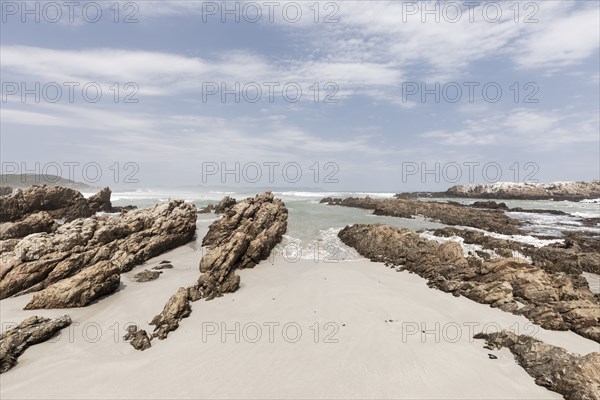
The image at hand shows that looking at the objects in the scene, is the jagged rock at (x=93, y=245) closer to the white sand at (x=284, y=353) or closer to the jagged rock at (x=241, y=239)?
the white sand at (x=284, y=353)

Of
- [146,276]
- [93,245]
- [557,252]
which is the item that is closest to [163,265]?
[146,276]

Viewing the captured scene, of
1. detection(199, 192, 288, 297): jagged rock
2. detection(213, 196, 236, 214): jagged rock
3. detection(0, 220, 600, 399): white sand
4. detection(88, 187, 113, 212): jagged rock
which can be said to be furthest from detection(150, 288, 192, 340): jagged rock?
detection(88, 187, 113, 212): jagged rock

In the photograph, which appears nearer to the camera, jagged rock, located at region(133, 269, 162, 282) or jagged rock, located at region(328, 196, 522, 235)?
jagged rock, located at region(133, 269, 162, 282)

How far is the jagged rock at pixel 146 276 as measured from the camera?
13500 millimetres

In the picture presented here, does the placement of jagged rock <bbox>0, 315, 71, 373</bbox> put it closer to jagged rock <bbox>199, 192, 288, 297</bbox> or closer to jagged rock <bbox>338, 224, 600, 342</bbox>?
jagged rock <bbox>199, 192, 288, 297</bbox>

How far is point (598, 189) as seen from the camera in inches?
3457

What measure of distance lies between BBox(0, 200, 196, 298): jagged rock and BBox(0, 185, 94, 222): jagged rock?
14.7m

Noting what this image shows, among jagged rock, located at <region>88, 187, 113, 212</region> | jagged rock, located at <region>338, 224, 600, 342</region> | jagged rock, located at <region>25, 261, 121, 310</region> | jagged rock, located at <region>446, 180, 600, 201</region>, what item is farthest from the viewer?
jagged rock, located at <region>446, 180, 600, 201</region>

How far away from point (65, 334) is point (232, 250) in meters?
6.98

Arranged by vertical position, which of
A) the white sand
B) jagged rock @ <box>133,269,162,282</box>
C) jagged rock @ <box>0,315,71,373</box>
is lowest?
the white sand

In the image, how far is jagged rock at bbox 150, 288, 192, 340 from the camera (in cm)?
919

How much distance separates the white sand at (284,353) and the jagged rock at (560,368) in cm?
28

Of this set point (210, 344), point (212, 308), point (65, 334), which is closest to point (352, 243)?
point (212, 308)

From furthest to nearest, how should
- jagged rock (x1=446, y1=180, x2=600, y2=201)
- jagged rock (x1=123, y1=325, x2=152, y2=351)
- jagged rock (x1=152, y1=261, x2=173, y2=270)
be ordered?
jagged rock (x1=446, y1=180, x2=600, y2=201)
jagged rock (x1=152, y1=261, x2=173, y2=270)
jagged rock (x1=123, y1=325, x2=152, y2=351)
